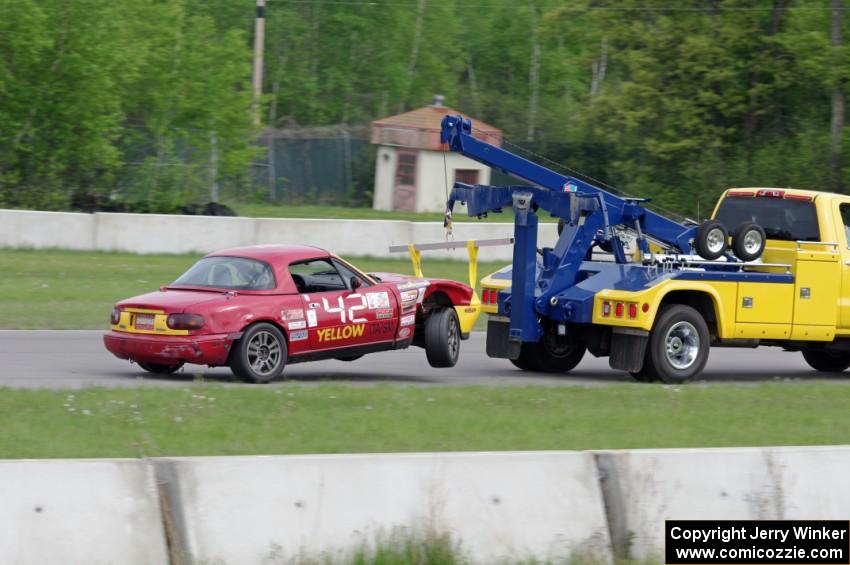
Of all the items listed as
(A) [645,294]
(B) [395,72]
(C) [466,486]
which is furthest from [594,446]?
(B) [395,72]

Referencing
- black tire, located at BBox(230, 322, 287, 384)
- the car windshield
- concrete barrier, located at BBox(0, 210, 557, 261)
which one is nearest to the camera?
black tire, located at BBox(230, 322, 287, 384)

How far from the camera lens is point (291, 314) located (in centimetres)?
1295

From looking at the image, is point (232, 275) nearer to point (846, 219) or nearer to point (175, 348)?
point (175, 348)

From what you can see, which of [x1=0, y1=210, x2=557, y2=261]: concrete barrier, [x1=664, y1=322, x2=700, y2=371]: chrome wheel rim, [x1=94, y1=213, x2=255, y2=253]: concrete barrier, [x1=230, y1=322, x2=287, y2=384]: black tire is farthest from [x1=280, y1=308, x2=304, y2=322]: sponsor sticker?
[x1=94, y1=213, x2=255, y2=253]: concrete barrier

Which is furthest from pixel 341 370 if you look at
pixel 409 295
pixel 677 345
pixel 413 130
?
pixel 413 130

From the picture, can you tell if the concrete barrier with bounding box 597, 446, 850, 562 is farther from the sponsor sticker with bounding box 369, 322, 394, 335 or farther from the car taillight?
the sponsor sticker with bounding box 369, 322, 394, 335

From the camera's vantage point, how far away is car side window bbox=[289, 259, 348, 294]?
531 inches

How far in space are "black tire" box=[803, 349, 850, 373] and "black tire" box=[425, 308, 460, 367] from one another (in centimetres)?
459

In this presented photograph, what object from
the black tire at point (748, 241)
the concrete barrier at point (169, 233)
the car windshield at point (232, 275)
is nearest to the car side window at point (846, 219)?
the black tire at point (748, 241)

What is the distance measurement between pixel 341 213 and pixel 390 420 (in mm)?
30378

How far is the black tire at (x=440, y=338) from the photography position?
1436 centimetres

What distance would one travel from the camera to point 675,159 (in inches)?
1508

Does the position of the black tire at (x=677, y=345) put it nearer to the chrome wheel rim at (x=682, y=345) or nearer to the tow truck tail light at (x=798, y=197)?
the chrome wheel rim at (x=682, y=345)

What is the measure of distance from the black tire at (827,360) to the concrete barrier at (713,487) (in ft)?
29.9
